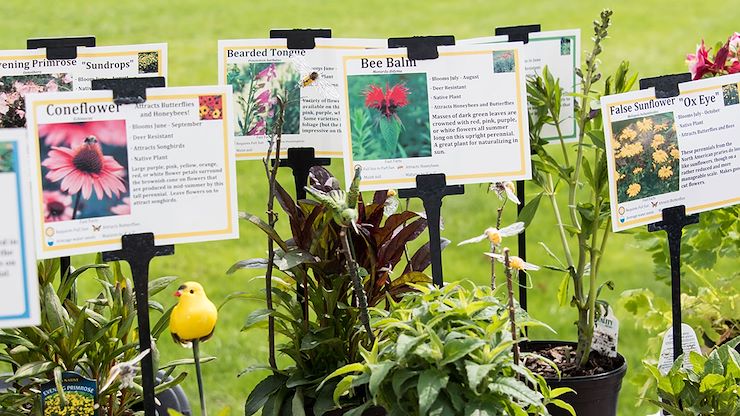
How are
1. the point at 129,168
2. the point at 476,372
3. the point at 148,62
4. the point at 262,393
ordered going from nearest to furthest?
the point at 476,372
the point at 129,168
the point at 262,393
the point at 148,62

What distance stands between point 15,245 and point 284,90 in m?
0.86

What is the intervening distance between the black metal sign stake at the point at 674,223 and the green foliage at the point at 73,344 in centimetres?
102

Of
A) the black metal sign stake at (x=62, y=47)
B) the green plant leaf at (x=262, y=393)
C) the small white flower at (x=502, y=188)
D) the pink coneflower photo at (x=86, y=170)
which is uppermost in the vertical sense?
the black metal sign stake at (x=62, y=47)

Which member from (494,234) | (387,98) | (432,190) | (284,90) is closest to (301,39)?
(284,90)

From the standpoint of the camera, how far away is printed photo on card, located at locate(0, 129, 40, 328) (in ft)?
5.43

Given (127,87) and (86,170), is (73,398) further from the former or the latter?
(127,87)

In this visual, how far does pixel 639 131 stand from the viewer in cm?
213

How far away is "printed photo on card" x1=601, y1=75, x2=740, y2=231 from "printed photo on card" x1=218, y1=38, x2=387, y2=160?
1.89 feet

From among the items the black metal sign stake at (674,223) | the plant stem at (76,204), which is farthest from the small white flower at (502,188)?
the plant stem at (76,204)

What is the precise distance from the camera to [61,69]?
2.26 m

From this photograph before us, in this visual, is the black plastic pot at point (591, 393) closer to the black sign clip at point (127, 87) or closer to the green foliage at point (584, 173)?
the green foliage at point (584, 173)

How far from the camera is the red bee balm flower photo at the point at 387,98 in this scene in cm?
212

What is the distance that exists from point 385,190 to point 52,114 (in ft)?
2.37

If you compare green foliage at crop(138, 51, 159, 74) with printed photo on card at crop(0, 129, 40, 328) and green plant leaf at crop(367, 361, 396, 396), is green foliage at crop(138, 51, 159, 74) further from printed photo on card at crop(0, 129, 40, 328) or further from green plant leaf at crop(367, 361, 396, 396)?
green plant leaf at crop(367, 361, 396, 396)
